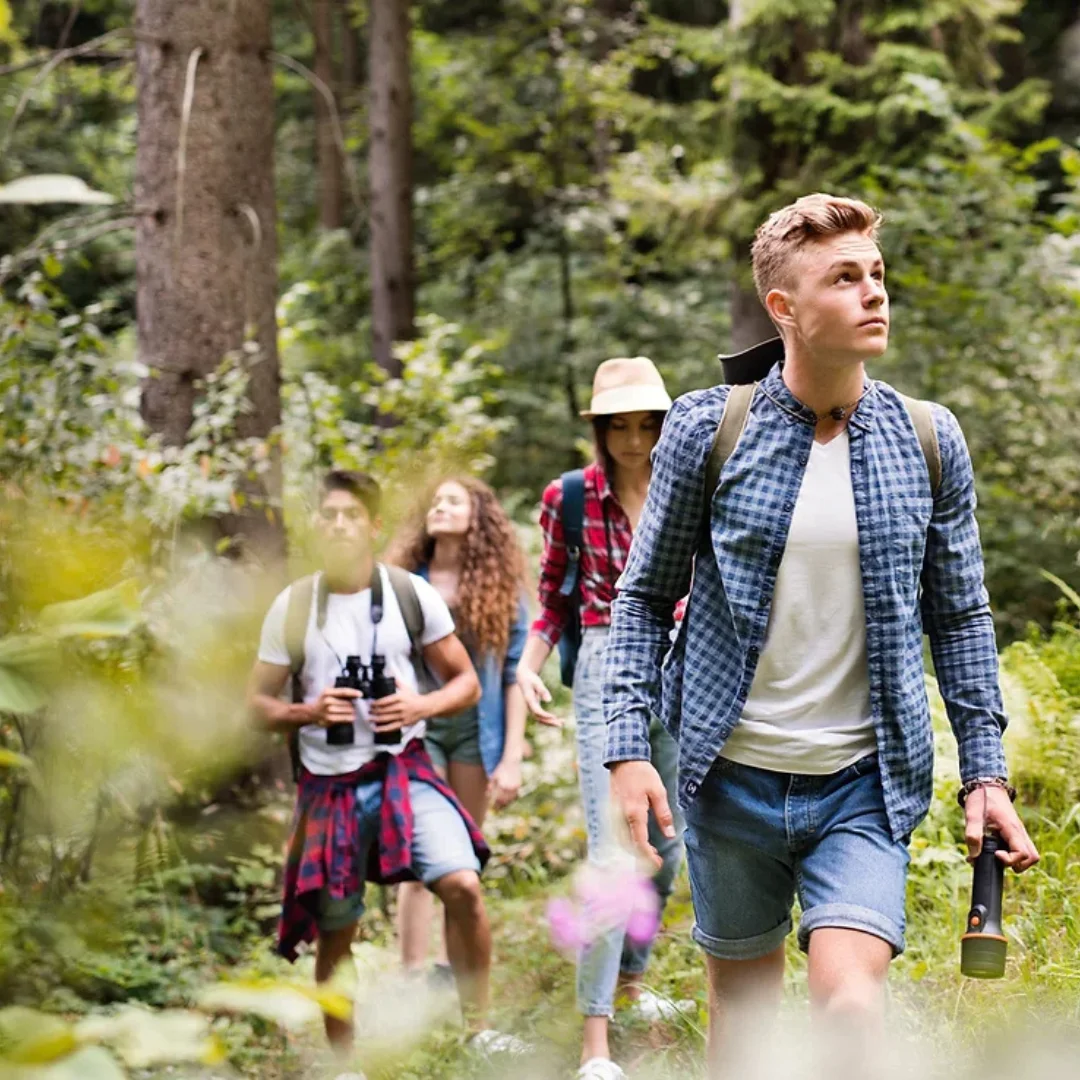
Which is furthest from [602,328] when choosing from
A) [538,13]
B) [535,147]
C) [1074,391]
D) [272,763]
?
[272,763]

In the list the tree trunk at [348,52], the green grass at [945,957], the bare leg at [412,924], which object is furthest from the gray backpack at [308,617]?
the tree trunk at [348,52]

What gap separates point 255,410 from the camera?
7227 millimetres

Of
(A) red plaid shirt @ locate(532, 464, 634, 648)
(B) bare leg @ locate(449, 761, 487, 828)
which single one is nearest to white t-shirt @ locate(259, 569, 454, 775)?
(A) red plaid shirt @ locate(532, 464, 634, 648)

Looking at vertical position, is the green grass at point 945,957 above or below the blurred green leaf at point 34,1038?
below

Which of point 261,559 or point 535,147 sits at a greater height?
point 535,147

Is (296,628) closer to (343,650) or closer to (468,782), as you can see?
(343,650)

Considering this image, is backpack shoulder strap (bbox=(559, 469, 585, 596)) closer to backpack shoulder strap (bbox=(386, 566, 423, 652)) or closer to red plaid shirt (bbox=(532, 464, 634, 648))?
red plaid shirt (bbox=(532, 464, 634, 648))

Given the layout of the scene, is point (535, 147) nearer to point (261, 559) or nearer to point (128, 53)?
point (128, 53)

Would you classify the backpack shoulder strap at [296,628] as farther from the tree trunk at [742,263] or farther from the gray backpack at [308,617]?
the tree trunk at [742,263]

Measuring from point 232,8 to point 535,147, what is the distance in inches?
449

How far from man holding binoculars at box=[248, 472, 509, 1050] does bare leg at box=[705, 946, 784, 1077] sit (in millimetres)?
1710

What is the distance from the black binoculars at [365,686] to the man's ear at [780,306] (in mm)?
2325

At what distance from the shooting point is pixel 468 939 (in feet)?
15.6

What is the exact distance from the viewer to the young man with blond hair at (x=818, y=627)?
2.72 m
